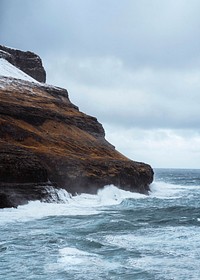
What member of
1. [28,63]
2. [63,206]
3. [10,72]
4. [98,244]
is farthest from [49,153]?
[28,63]

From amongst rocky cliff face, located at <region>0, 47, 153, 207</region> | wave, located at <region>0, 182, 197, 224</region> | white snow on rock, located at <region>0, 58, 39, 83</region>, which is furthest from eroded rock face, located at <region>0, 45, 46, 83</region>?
wave, located at <region>0, 182, 197, 224</region>

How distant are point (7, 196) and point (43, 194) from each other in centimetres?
416

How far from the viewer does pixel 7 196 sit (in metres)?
32.7

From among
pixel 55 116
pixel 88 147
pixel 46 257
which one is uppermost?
pixel 55 116

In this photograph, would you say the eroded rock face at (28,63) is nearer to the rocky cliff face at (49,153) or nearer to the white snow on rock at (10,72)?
the white snow on rock at (10,72)

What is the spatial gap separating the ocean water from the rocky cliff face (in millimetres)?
4472

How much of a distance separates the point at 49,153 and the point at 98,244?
87.7ft

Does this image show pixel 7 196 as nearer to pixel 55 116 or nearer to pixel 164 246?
pixel 164 246

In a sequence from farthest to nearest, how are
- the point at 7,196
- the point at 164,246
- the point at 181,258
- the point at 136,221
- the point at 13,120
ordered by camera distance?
the point at 13,120 < the point at 7,196 < the point at 136,221 < the point at 164,246 < the point at 181,258

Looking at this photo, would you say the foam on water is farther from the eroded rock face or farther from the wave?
the eroded rock face

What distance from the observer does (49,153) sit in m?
45.2

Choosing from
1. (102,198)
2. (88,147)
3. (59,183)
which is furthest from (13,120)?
(102,198)

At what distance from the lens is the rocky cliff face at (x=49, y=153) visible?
36.5 metres

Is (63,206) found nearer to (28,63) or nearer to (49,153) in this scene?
(49,153)
